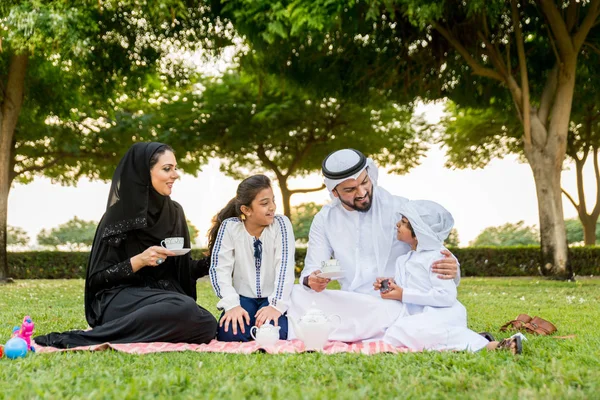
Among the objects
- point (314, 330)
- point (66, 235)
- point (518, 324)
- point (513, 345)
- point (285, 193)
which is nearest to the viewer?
point (513, 345)

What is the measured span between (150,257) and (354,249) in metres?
1.71

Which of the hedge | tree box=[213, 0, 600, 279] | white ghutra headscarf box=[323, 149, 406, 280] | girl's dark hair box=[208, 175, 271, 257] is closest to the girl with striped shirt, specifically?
girl's dark hair box=[208, 175, 271, 257]

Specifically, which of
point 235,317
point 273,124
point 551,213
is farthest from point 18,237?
point 235,317

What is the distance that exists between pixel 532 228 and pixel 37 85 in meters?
25.9

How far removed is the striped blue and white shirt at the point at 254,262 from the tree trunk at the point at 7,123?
12.0 m

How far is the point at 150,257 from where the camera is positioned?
17.0 ft

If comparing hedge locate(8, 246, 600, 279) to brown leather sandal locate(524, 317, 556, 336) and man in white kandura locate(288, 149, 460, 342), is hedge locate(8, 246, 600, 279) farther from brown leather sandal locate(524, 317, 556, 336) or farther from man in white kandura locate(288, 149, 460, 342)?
man in white kandura locate(288, 149, 460, 342)

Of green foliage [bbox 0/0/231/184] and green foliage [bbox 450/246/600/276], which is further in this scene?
green foliage [bbox 450/246/600/276]

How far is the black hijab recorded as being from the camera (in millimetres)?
5477

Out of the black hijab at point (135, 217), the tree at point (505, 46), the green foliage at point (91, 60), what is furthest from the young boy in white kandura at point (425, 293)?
the green foliage at point (91, 60)

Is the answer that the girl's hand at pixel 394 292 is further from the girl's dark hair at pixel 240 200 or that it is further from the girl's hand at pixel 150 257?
the girl's hand at pixel 150 257

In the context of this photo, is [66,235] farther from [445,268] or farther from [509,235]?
[445,268]

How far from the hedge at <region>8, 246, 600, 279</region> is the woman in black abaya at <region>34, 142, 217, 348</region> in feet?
48.5

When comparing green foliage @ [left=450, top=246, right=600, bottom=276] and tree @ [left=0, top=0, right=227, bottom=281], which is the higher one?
tree @ [left=0, top=0, right=227, bottom=281]
